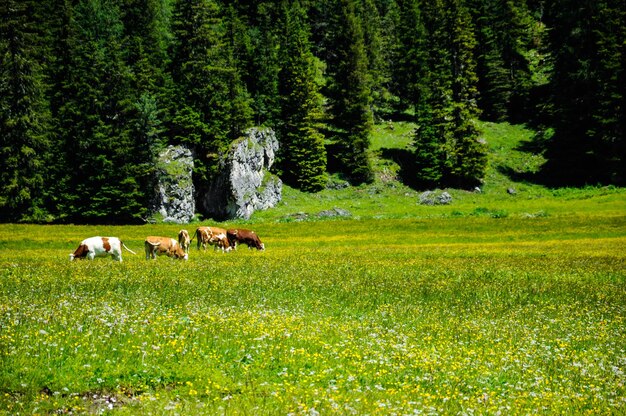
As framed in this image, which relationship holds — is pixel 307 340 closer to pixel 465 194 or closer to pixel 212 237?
pixel 212 237

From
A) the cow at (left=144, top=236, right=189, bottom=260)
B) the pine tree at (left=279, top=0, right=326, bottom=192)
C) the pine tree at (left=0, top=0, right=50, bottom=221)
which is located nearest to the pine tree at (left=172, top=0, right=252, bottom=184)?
the pine tree at (left=279, top=0, right=326, bottom=192)

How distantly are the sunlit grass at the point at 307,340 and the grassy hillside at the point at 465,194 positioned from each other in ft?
113

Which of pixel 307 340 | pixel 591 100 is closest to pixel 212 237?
pixel 307 340

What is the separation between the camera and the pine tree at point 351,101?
76.9m

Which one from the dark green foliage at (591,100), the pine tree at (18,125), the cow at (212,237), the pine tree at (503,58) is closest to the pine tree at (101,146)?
the pine tree at (18,125)

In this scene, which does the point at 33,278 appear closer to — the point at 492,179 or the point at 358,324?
the point at 358,324

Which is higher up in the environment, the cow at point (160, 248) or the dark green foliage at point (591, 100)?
the dark green foliage at point (591, 100)

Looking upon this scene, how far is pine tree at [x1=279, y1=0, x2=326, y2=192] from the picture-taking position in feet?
245

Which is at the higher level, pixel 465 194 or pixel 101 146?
pixel 101 146

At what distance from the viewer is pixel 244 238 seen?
38906mm

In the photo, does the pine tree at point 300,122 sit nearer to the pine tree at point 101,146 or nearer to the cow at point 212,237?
the pine tree at point 101,146

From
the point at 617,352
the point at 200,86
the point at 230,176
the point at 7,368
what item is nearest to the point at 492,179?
the point at 230,176

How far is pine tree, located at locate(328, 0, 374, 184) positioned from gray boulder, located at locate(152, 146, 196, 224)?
2686 centimetres

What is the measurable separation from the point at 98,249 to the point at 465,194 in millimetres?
57584
